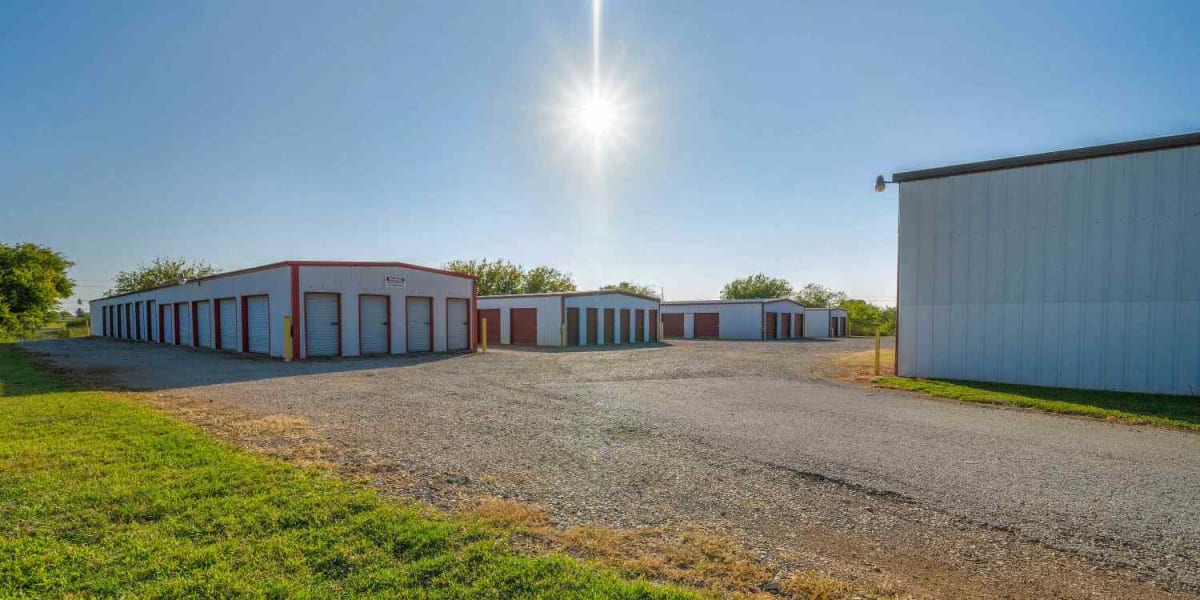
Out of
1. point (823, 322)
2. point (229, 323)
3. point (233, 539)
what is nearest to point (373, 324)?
point (229, 323)

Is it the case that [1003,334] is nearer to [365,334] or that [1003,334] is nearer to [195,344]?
[365,334]

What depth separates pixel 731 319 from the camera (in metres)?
39.6

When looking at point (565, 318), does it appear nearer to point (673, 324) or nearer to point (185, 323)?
point (673, 324)

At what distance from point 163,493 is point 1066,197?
662 inches

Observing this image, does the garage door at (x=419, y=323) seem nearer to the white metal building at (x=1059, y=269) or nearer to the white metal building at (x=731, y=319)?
the white metal building at (x=1059, y=269)

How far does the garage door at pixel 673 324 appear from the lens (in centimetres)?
4150

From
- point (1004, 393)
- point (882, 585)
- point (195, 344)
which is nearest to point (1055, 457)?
point (882, 585)

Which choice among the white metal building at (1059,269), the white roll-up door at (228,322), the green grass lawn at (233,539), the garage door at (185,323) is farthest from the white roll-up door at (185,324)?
the white metal building at (1059,269)

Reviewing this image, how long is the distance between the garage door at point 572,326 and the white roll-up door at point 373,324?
9579 millimetres

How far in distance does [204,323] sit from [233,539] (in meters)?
26.4

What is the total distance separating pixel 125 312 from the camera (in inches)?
1417

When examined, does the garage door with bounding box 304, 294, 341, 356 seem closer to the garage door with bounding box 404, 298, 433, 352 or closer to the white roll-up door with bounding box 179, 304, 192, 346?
the garage door with bounding box 404, 298, 433, 352

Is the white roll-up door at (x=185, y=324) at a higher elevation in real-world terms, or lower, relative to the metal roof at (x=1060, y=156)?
lower

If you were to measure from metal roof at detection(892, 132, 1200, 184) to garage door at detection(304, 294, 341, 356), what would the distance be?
18.7 meters
